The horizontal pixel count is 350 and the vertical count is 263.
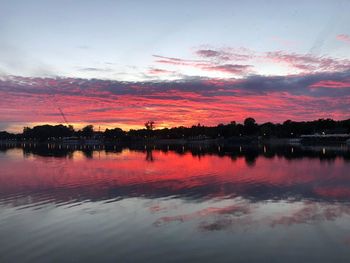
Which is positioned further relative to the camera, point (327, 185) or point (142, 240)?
point (327, 185)

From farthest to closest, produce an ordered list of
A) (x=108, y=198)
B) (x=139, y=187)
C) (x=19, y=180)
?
(x=19, y=180)
(x=139, y=187)
(x=108, y=198)

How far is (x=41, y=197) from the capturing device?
28.4 meters

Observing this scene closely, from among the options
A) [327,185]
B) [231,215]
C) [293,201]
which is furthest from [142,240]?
[327,185]

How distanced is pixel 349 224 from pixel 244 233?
5706 mm

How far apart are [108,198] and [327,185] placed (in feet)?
65.1

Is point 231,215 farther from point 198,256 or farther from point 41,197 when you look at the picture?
point 41,197

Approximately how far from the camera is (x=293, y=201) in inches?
1011

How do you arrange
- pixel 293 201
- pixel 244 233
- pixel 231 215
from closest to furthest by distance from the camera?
pixel 244 233 → pixel 231 215 → pixel 293 201

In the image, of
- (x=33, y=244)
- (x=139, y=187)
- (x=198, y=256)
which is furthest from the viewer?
(x=139, y=187)

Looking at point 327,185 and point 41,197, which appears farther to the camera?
point 327,185

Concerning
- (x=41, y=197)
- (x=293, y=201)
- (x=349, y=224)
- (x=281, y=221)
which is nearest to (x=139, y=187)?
(x=41, y=197)

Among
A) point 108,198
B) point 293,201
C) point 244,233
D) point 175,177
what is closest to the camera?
point 244,233

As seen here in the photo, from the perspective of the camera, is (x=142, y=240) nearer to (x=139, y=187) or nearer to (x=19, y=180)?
(x=139, y=187)

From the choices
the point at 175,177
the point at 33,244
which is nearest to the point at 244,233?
the point at 33,244
